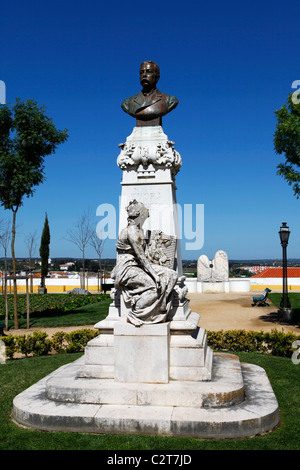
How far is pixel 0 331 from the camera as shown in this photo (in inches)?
432

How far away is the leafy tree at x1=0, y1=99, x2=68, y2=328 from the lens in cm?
1207

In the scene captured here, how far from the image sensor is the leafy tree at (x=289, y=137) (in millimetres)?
11203

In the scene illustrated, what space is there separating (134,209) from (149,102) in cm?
189

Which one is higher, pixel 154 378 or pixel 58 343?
pixel 154 378

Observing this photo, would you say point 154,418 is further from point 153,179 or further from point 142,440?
point 153,179

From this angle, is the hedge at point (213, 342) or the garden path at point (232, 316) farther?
the garden path at point (232, 316)

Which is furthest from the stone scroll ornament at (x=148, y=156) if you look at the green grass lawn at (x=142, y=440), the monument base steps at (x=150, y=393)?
the green grass lawn at (x=142, y=440)

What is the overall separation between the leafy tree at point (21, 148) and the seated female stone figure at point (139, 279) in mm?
7678

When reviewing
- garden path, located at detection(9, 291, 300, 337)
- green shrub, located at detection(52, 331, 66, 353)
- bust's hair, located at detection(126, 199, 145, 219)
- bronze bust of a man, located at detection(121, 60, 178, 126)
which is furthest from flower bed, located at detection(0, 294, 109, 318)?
bust's hair, located at detection(126, 199, 145, 219)

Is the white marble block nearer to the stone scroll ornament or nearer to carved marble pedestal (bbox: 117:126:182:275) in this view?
carved marble pedestal (bbox: 117:126:182:275)

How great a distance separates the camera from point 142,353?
495 cm

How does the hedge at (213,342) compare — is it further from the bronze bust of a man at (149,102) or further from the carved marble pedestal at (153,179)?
the bronze bust of a man at (149,102)

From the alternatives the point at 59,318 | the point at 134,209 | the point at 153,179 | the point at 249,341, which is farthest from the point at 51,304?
the point at 134,209
